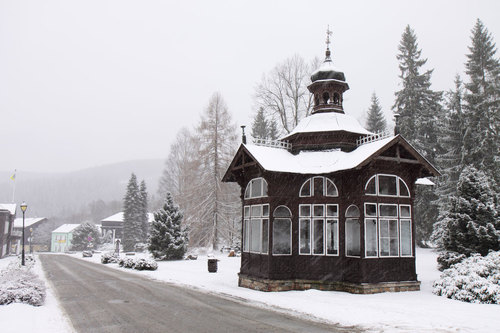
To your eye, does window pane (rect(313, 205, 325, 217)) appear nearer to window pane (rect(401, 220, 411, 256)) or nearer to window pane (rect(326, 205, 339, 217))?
window pane (rect(326, 205, 339, 217))

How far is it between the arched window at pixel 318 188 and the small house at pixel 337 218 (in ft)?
0.15

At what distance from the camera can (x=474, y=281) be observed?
14.2 metres

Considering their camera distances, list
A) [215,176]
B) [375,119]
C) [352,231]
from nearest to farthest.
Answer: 1. [352,231]
2. [215,176]
3. [375,119]

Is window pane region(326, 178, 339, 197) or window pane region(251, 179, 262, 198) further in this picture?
window pane region(251, 179, 262, 198)

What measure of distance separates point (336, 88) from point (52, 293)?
17006mm

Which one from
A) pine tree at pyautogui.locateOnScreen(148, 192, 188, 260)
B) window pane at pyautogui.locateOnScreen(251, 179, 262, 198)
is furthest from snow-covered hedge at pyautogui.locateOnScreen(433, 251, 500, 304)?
pine tree at pyautogui.locateOnScreen(148, 192, 188, 260)

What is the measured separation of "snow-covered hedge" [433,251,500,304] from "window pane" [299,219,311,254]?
537 cm

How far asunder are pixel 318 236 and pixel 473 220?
733cm

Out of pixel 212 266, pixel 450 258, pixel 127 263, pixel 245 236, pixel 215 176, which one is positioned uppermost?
pixel 215 176

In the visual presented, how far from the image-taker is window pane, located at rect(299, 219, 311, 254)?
1753 cm

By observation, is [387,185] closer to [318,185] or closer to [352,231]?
[352,231]

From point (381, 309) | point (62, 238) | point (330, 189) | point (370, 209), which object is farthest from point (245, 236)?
point (62, 238)

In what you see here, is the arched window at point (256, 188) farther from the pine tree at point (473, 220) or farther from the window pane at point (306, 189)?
the pine tree at point (473, 220)

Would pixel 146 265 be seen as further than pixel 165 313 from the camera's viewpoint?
Yes
